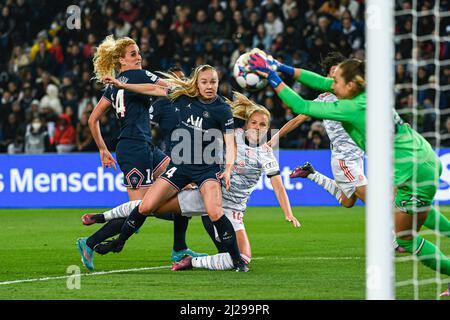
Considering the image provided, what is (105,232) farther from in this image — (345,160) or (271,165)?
(345,160)

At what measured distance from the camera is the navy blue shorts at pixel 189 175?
8602mm

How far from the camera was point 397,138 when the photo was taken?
7238mm

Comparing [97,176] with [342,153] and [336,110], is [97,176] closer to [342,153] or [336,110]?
[342,153]

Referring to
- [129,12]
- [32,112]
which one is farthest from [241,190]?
[129,12]

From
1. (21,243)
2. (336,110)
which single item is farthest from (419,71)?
(336,110)

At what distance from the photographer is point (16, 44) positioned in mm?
22828

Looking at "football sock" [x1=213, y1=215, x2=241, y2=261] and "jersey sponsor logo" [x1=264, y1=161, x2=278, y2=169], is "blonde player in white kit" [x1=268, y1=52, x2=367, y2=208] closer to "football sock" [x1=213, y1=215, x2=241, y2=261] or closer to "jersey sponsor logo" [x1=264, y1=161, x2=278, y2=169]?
"jersey sponsor logo" [x1=264, y1=161, x2=278, y2=169]

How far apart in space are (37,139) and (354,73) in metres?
13.3

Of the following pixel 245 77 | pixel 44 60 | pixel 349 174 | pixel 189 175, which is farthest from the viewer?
pixel 44 60

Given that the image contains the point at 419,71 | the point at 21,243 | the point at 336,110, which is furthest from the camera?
the point at 419,71

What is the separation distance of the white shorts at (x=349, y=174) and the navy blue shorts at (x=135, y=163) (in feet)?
7.88

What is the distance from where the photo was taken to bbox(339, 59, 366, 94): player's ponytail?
7.04 meters
